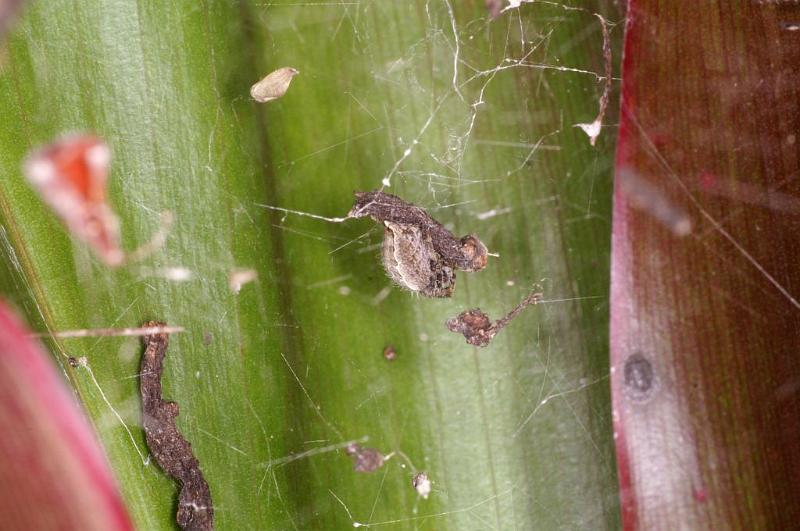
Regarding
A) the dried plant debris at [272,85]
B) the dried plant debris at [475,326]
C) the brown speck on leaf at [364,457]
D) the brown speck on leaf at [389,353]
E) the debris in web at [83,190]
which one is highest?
the dried plant debris at [272,85]

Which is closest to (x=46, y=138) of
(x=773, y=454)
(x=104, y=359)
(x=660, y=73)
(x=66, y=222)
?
(x=66, y=222)

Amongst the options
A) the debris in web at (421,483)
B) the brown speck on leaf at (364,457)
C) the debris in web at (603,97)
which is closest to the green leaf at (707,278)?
the debris in web at (603,97)

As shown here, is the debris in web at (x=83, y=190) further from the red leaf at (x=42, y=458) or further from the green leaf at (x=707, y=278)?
the green leaf at (x=707, y=278)

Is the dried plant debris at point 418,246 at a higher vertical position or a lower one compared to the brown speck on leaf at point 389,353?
higher

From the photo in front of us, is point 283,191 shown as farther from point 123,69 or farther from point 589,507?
point 589,507

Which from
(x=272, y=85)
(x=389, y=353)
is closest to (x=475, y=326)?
(x=389, y=353)

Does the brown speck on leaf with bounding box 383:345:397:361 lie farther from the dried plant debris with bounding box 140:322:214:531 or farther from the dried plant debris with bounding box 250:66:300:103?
the dried plant debris with bounding box 250:66:300:103
